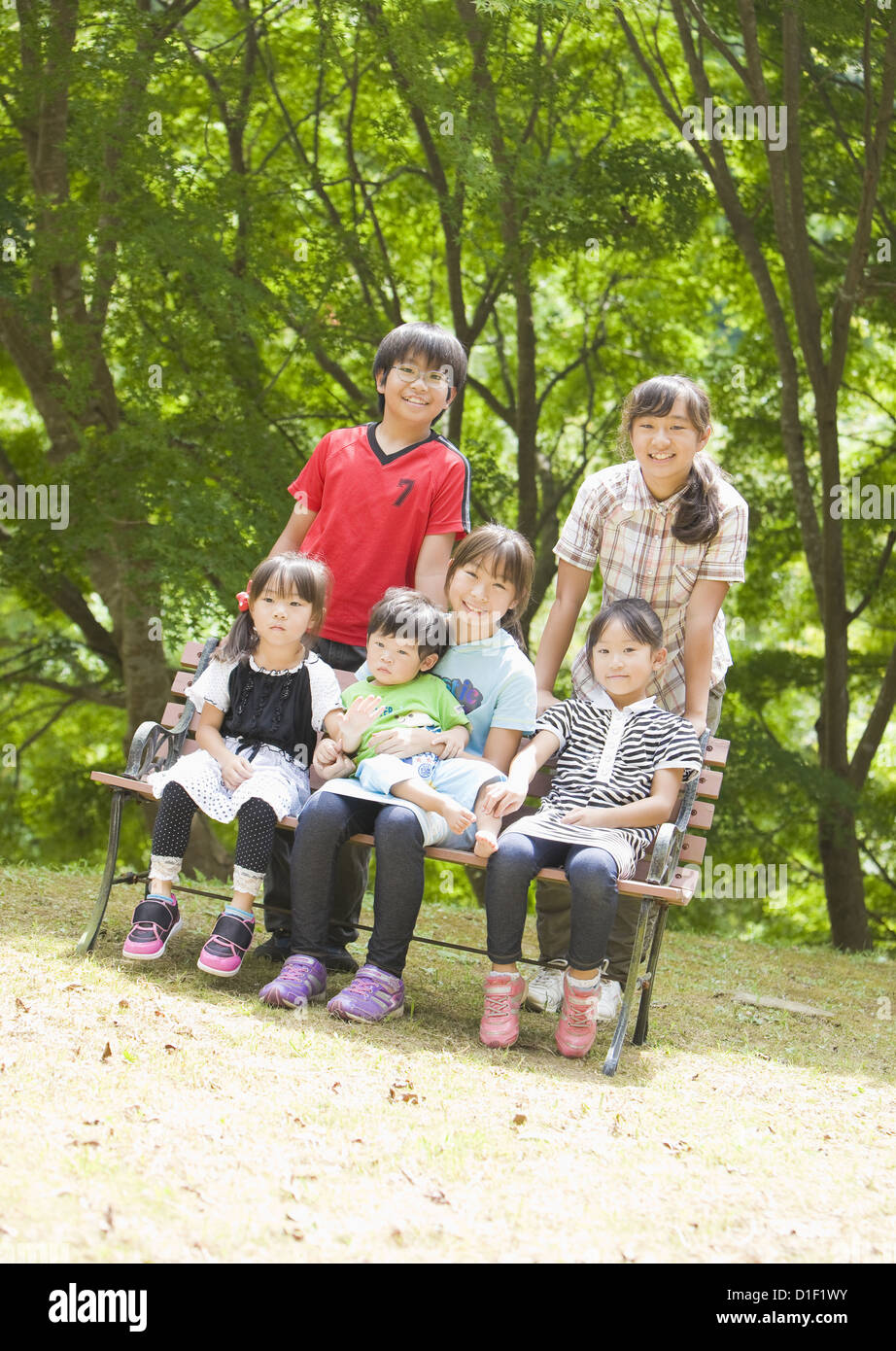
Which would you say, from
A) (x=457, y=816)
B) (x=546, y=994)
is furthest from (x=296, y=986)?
(x=546, y=994)

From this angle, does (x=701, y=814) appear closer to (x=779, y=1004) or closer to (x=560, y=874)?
(x=560, y=874)

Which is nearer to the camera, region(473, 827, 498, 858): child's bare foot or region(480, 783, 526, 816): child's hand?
region(473, 827, 498, 858): child's bare foot

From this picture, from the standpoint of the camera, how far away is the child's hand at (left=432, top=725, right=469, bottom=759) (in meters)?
4.13

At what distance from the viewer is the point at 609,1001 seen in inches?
169

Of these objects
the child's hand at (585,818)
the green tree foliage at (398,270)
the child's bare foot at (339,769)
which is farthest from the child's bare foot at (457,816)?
the green tree foliage at (398,270)

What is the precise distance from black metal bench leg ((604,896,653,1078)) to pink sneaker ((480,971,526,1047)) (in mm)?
285

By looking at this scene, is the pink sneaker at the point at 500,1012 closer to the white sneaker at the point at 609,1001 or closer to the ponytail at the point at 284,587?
the white sneaker at the point at 609,1001

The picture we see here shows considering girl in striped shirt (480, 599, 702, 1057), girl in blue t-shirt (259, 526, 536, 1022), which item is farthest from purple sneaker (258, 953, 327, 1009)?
girl in striped shirt (480, 599, 702, 1057)

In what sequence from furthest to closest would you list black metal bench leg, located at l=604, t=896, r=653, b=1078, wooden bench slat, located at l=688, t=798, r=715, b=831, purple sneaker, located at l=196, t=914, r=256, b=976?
wooden bench slat, located at l=688, t=798, r=715, b=831 → purple sneaker, located at l=196, t=914, r=256, b=976 → black metal bench leg, located at l=604, t=896, r=653, b=1078

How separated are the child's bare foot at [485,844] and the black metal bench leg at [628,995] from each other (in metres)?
0.46

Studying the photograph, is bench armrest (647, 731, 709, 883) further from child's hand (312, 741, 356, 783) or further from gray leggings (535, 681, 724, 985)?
child's hand (312, 741, 356, 783)

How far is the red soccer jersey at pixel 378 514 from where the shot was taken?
4.42 m

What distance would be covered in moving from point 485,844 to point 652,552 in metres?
1.19

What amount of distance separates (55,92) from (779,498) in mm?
6221
